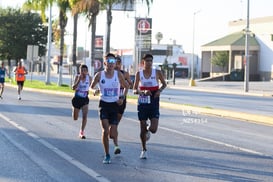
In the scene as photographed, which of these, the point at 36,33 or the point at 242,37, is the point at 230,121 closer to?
the point at 36,33

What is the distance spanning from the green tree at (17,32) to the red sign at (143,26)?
10.5m

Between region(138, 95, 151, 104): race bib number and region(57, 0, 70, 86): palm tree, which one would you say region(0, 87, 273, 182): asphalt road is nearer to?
region(138, 95, 151, 104): race bib number

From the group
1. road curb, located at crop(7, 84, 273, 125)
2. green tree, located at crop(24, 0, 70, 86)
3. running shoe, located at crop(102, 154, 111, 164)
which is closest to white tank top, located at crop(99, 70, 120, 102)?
running shoe, located at crop(102, 154, 111, 164)

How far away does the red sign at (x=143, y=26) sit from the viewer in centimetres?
5191

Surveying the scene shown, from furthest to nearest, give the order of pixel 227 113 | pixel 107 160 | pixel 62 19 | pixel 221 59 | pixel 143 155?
pixel 221 59
pixel 62 19
pixel 227 113
pixel 143 155
pixel 107 160

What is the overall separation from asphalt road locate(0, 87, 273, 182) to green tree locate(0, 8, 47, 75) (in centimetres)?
3792

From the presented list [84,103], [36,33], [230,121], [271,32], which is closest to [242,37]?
[271,32]

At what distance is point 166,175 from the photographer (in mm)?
9367

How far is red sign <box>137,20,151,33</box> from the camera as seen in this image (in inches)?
2044

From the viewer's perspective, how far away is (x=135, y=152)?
1177cm

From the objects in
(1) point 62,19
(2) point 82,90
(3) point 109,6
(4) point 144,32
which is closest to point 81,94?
(2) point 82,90

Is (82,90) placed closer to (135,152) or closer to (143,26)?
(135,152)

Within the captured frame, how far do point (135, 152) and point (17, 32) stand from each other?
46647mm

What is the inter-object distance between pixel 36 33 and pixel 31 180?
163 ft
